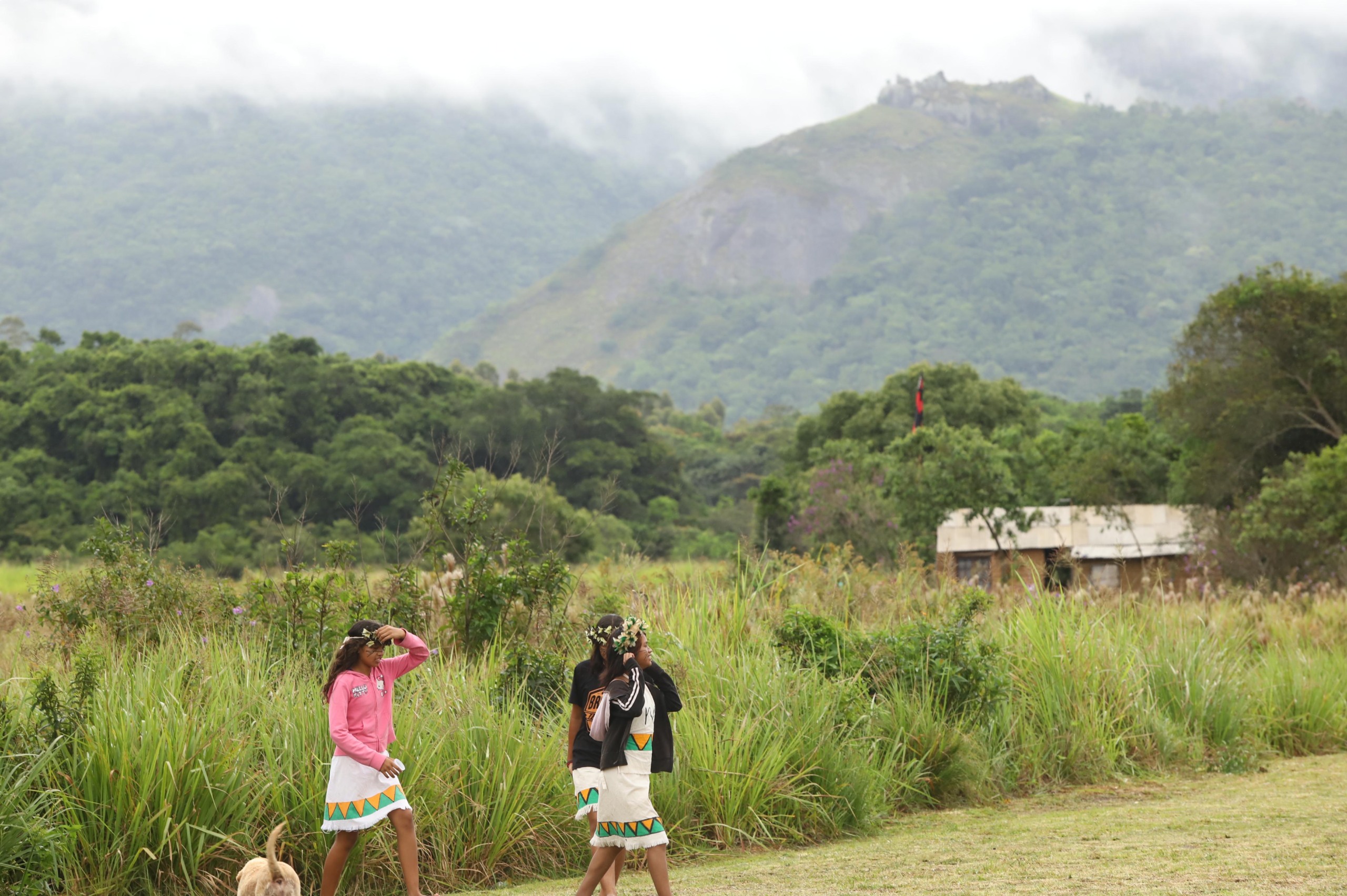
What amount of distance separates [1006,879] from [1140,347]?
204 m

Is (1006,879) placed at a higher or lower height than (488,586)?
lower

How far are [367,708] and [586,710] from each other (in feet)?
3.58

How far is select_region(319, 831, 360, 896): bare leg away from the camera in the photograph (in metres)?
6.04

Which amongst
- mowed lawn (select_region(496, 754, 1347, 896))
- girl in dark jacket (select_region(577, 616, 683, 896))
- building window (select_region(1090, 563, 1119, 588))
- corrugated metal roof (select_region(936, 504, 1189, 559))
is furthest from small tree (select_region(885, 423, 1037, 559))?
girl in dark jacket (select_region(577, 616, 683, 896))

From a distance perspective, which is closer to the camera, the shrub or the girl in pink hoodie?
the girl in pink hoodie

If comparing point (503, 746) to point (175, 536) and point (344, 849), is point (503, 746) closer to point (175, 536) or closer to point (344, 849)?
point (344, 849)

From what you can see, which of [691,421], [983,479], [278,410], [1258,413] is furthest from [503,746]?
[691,421]

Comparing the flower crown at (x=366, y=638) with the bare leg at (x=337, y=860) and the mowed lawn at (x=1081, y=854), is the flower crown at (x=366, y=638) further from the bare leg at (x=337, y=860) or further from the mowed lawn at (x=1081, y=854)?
the mowed lawn at (x=1081, y=854)

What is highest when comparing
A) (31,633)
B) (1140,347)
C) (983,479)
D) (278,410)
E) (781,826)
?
(1140,347)

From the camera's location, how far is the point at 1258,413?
3141 cm

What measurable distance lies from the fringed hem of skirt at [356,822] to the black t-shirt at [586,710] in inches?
38.0

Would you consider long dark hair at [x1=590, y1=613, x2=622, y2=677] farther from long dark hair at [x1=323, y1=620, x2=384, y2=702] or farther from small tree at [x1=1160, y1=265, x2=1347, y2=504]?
small tree at [x1=1160, y1=265, x2=1347, y2=504]

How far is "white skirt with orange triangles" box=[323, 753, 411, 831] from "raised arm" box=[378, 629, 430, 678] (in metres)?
0.51

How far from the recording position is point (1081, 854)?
7402mm
